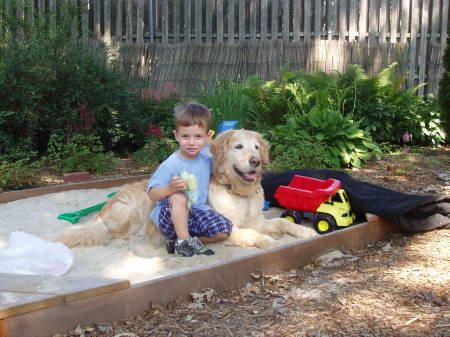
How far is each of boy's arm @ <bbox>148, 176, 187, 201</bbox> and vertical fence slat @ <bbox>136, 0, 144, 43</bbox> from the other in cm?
879

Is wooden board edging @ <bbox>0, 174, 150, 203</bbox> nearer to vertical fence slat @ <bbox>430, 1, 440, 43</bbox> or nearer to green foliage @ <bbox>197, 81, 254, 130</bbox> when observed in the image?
green foliage @ <bbox>197, 81, 254, 130</bbox>

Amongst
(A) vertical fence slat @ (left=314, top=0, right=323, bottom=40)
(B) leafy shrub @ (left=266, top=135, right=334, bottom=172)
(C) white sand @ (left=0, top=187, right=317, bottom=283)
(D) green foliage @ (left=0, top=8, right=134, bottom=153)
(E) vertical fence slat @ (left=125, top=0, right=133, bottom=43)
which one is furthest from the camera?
(E) vertical fence slat @ (left=125, top=0, right=133, bottom=43)

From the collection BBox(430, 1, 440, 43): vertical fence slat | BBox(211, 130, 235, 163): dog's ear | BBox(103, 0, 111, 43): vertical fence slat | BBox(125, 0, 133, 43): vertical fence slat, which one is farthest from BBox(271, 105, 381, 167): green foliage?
BBox(103, 0, 111, 43): vertical fence slat

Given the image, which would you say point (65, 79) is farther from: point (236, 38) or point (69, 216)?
point (236, 38)

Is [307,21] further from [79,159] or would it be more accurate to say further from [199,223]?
[199,223]

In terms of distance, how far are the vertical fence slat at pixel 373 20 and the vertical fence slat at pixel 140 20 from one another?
203 inches

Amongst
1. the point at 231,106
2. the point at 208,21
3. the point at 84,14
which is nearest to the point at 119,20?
the point at 84,14

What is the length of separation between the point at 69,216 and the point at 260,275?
231cm

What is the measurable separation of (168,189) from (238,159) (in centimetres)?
61

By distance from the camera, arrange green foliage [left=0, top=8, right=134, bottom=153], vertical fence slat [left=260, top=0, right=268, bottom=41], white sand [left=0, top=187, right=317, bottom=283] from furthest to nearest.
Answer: vertical fence slat [left=260, top=0, right=268, bottom=41]
green foliage [left=0, top=8, right=134, bottom=153]
white sand [left=0, top=187, right=317, bottom=283]

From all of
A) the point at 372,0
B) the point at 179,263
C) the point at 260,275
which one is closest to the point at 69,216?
the point at 179,263

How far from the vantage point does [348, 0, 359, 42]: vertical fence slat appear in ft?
36.1

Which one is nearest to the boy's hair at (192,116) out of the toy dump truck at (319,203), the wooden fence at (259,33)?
the toy dump truck at (319,203)

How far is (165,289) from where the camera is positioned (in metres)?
2.91
